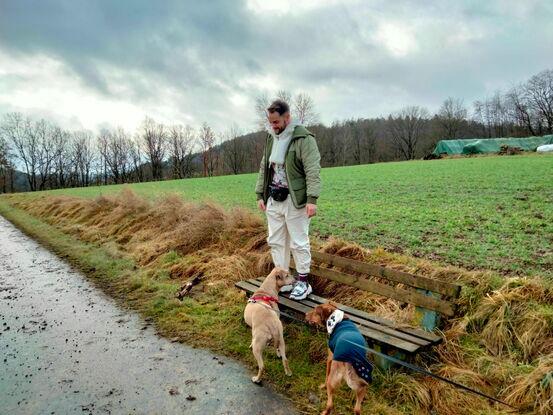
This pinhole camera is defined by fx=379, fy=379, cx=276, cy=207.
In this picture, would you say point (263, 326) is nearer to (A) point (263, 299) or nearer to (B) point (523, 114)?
(A) point (263, 299)

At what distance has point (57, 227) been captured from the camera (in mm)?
16172

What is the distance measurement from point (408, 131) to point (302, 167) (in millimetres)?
86845

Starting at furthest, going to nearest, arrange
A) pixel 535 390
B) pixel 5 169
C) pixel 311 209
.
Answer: pixel 5 169 → pixel 311 209 → pixel 535 390

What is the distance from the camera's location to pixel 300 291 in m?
5.40

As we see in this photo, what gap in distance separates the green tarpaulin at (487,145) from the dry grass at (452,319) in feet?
180

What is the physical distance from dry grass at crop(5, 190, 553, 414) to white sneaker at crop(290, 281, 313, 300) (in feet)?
2.40

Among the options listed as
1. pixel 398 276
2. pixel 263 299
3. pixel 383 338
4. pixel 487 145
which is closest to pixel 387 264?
pixel 398 276

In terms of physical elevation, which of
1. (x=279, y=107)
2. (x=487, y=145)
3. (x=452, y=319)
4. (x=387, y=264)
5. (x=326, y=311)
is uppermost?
(x=487, y=145)

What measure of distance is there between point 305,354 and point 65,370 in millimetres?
2907

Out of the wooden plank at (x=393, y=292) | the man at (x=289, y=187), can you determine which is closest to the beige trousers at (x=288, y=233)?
the man at (x=289, y=187)

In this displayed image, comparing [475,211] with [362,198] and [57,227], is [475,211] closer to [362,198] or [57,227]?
[362,198]

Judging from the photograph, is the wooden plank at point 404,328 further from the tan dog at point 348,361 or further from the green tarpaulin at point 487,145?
the green tarpaulin at point 487,145

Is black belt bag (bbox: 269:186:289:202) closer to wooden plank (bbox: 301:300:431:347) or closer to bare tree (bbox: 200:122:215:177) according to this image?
wooden plank (bbox: 301:300:431:347)

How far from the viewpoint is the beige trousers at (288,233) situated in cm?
524
